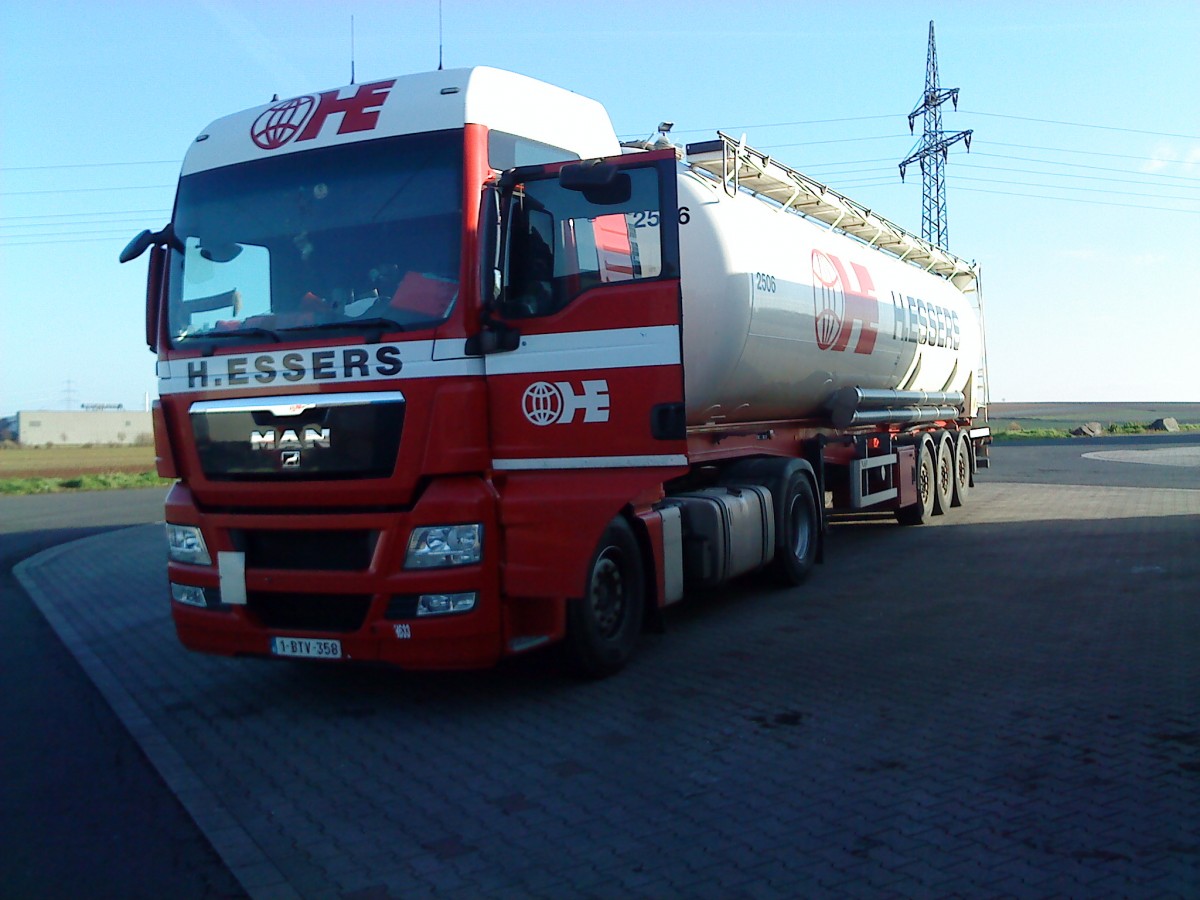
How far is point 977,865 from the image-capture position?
407 centimetres

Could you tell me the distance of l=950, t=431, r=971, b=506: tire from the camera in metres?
17.3

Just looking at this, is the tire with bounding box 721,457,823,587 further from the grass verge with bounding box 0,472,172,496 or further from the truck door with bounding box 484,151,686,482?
the grass verge with bounding box 0,472,172,496

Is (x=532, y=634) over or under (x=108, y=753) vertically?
over

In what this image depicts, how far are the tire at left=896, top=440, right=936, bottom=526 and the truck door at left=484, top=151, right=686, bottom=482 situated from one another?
→ 366 inches

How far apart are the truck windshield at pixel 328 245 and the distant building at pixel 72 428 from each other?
8084 centimetres

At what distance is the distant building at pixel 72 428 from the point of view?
84.1 metres

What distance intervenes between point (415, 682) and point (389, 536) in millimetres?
1545

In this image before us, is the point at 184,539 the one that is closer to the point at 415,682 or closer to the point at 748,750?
the point at 415,682

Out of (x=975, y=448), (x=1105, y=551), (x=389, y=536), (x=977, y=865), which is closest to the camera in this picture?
(x=977, y=865)

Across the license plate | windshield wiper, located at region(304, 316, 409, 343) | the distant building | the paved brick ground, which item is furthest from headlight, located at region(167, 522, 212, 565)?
the distant building

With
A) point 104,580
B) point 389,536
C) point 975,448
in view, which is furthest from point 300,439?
point 975,448

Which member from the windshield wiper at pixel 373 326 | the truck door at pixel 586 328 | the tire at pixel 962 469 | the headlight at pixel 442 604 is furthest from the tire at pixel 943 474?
the windshield wiper at pixel 373 326

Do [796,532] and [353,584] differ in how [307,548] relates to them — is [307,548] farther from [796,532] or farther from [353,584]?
[796,532]

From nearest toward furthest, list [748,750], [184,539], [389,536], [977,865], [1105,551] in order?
[977,865] → [748,750] → [389,536] → [184,539] → [1105,551]
